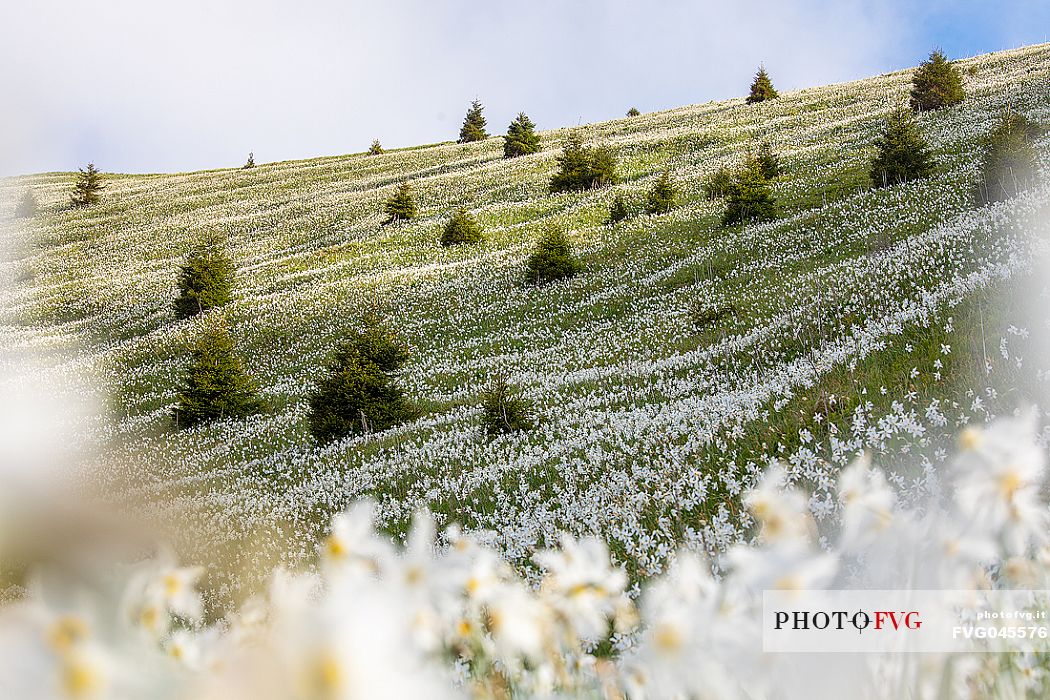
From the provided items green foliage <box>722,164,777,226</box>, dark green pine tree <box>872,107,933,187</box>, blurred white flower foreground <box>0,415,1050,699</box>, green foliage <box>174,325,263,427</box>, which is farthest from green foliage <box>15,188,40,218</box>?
blurred white flower foreground <box>0,415,1050,699</box>

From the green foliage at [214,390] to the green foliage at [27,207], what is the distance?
70955 mm

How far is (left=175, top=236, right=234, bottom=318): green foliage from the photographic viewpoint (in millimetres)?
38094

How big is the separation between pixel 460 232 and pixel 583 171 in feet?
40.9

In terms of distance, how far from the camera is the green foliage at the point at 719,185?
3484cm

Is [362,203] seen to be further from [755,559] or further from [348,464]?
[755,559]

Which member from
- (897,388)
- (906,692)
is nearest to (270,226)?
(897,388)

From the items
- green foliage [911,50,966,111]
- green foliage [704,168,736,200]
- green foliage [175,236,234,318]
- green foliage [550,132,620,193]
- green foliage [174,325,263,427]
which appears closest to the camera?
green foliage [174,325,263,427]

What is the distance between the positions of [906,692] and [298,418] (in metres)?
22.9

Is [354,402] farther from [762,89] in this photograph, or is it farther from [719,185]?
[762,89]

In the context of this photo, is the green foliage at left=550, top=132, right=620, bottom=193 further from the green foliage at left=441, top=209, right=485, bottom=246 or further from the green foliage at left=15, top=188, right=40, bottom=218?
the green foliage at left=15, top=188, right=40, bottom=218

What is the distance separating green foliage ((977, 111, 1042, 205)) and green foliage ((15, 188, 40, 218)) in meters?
91.8

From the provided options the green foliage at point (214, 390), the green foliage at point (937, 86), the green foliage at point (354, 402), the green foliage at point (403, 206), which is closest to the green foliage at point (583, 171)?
the green foliage at point (403, 206)

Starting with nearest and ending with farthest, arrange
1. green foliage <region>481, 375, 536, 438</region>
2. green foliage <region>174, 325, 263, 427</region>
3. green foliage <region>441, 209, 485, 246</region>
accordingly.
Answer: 1. green foliage <region>481, 375, 536, 438</region>
2. green foliage <region>174, 325, 263, 427</region>
3. green foliage <region>441, 209, 485, 246</region>

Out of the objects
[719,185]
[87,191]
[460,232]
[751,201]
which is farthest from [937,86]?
Result: [87,191]
